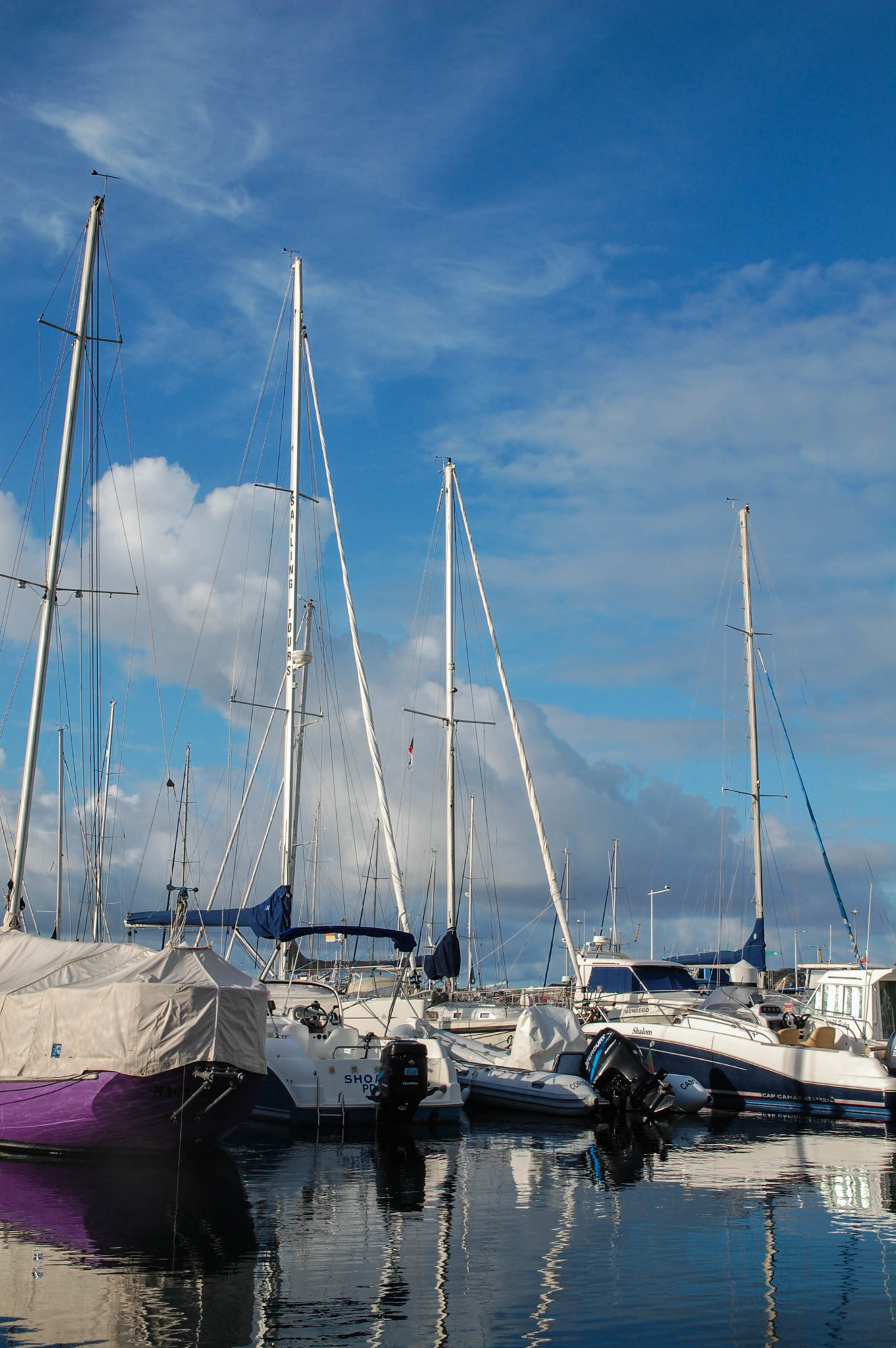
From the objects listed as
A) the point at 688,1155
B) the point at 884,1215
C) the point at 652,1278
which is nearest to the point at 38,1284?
the point at 652,1278

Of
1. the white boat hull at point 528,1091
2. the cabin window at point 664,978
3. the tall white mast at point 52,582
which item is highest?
the tall white mast at point 52,582

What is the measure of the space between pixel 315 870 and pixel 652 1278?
4816 centimetres

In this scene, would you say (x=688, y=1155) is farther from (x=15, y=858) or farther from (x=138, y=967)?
(x=15, y=858)

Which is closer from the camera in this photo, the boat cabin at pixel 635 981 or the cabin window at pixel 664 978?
the boat cabin at pixel 635 981

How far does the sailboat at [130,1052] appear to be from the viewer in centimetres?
1797

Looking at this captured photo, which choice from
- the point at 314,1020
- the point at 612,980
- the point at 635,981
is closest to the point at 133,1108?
the point at 314,1020

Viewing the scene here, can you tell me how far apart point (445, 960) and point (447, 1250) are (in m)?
19.3

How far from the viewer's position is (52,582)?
27.2m

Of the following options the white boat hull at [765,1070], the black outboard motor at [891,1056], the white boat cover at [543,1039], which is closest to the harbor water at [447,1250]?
the white boat hull at [765,1070]

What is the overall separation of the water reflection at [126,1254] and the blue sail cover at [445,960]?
14104 millimetres

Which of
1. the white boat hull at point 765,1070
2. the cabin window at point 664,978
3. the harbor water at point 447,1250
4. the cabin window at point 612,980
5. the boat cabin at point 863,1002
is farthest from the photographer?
the cabin window at point 664,978

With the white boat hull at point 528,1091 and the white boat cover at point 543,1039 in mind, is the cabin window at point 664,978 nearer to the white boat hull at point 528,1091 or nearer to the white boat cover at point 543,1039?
the white boat cover at point 543,1039

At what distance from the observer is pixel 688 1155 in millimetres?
22000

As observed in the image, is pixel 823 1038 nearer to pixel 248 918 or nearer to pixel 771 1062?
pixel 771 1062
